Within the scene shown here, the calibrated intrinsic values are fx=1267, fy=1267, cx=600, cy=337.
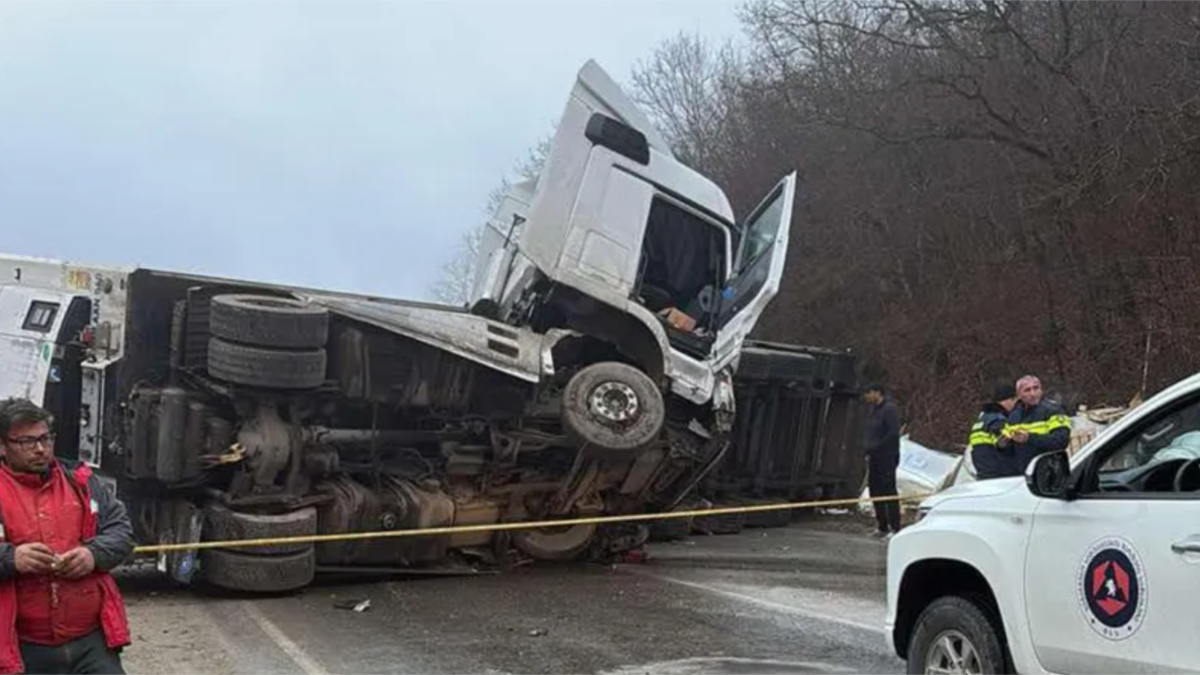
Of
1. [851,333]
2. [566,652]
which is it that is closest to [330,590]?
[566,652]

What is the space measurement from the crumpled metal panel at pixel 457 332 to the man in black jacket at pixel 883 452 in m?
4.48

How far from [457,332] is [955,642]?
466cm

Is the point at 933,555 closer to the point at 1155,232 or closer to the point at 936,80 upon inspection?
the point at 1155,232

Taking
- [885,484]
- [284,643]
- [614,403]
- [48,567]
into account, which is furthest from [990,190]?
[48,567]

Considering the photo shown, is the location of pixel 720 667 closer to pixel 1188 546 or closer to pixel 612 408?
pixel 612 408

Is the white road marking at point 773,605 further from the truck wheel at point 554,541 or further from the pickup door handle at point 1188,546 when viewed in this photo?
the pickup door handle at point 1188,546

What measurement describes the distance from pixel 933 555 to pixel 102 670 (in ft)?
9.85

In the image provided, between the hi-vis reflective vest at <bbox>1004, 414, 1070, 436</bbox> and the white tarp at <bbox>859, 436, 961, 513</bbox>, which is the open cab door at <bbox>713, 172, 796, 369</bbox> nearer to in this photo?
the hi-vis reflective vest at <bbox>1004, 414, 1070, 436</bbox>

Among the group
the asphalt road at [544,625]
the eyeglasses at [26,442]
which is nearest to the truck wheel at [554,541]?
the asphalt road at [544,625]

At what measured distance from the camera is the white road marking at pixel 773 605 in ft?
25.0

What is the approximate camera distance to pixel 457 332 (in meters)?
8.68

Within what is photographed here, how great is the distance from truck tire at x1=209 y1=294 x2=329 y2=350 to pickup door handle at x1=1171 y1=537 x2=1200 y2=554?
5.51m

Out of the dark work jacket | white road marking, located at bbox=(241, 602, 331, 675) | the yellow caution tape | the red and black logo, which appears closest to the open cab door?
the yellow caution tape

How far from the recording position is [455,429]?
9.16 meters
